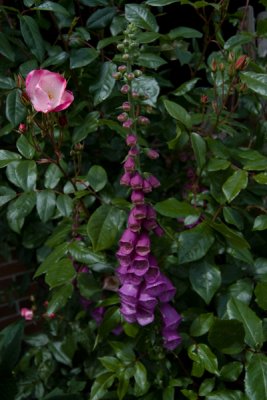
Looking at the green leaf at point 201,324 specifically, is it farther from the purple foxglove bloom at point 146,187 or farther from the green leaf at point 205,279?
the purple foxglove bloom at point 146,187

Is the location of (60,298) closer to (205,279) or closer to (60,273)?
(60,273)

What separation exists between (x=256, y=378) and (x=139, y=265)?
11.9 inches

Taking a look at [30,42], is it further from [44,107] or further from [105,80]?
[44,107]

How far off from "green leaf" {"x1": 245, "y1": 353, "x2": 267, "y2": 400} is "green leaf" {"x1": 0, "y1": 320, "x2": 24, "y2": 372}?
495mm

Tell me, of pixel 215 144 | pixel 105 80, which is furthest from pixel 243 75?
pixel 105 80

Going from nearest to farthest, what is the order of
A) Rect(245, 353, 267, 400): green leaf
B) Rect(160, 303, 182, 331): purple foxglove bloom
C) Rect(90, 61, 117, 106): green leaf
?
Rect(245, 353, 267, 400): green leaf
Rect(160, 303, 182, 331): purple foxglove bloom
Rect(90, 61, 117, 106): green leaf

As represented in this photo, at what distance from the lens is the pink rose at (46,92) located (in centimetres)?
94

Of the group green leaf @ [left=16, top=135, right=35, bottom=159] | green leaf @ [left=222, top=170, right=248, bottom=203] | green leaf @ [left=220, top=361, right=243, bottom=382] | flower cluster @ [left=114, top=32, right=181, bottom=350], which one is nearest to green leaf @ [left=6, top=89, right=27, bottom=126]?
green leaf @ [left=16, top=135, right=35, bottom=159]

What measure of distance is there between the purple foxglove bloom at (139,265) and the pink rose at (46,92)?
1.10 ft

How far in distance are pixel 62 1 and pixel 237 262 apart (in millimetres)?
810

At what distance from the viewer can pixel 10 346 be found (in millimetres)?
1055

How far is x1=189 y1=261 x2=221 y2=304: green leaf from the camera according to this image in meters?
1.01

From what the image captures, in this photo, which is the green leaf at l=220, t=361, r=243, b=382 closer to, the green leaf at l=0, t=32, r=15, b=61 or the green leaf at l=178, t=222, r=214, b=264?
the green leaf at l=178, t=222, r=214, b=264

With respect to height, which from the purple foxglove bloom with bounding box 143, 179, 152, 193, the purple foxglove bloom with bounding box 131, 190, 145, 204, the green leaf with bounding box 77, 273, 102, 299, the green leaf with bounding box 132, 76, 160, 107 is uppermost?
the green leaf with bounding box 132, 76, 160, 107
